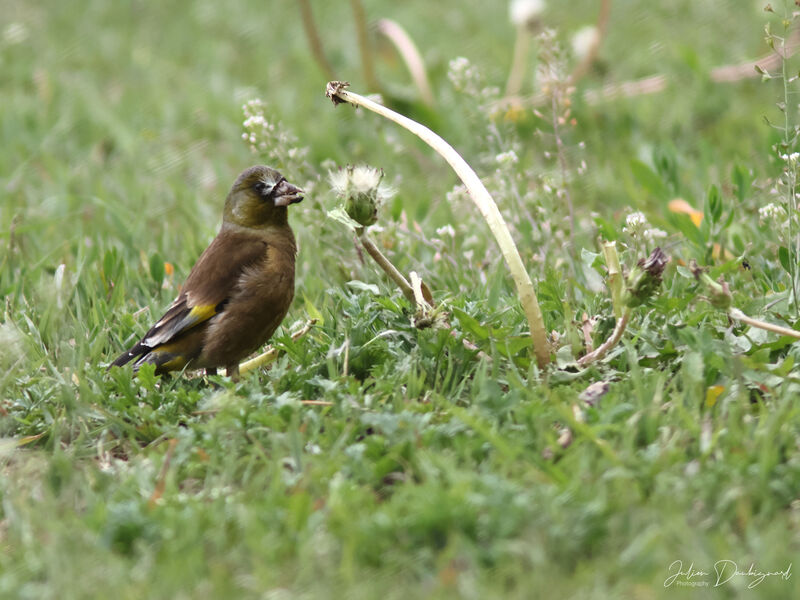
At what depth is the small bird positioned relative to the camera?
4.21m

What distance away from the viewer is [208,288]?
4316 millimetres

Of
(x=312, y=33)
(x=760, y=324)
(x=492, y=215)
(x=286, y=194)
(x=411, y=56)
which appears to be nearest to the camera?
(x=760, y=324)

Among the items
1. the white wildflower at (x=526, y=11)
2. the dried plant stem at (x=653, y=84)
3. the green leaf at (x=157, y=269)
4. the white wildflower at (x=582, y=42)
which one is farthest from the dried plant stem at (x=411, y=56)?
the green leaf at (x=157, y=269)

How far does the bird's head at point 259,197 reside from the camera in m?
4.61

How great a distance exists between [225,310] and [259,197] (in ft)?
1.98

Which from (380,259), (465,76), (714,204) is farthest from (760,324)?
(465,76)

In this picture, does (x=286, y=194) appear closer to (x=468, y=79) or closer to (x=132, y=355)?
(x=132, y=355)

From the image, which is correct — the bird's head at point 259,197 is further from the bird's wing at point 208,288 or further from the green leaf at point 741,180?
the green leaf at point 741,180

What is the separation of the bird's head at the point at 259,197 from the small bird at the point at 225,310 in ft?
0.27

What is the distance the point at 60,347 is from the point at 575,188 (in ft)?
11.1

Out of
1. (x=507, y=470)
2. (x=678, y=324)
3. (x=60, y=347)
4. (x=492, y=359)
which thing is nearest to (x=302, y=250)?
(x=60, y=347)

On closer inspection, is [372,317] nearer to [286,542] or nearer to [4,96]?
[286,542]

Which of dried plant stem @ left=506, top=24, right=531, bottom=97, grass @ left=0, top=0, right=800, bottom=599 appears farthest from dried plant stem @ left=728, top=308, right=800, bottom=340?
dried plant stem @ left=506, top=24, right=531, bottom=97

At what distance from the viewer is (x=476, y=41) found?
9859 millimetres
